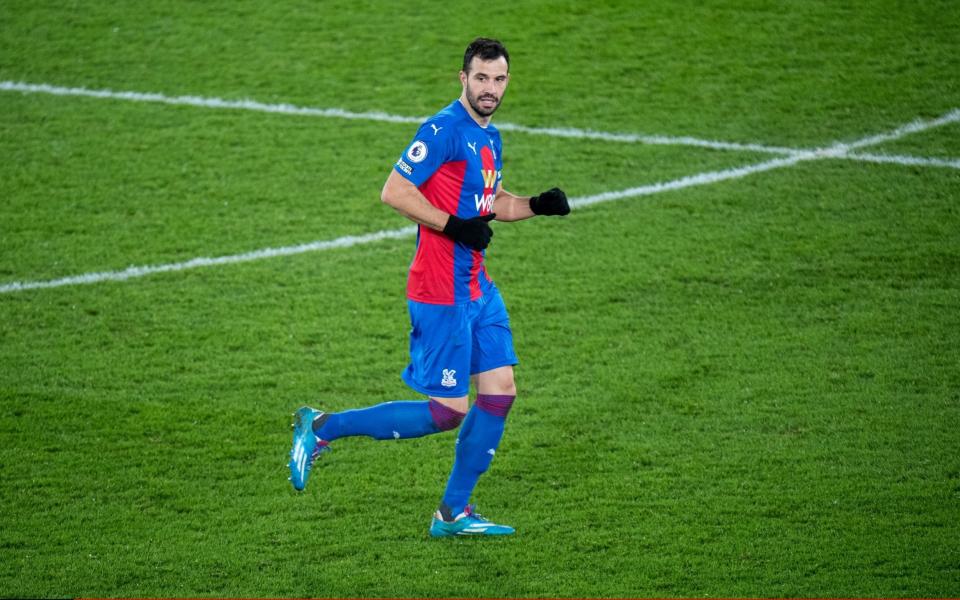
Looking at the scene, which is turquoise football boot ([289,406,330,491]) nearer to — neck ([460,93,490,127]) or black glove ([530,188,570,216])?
black glove ([530,188,570,216])

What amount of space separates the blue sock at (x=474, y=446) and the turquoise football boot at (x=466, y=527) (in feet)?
A: 0.10

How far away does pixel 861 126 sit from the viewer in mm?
10195

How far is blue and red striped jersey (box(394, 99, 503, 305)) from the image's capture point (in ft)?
18.2

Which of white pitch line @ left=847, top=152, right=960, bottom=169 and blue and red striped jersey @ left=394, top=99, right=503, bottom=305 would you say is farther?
white pitch line @ left=847, top=152, right=960, bottom=169

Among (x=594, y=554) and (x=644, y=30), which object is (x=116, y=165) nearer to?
(x=644, y=30)

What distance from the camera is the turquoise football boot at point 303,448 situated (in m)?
5.84

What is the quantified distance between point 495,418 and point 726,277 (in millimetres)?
3093

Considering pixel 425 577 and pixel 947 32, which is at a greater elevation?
pixel 947 32

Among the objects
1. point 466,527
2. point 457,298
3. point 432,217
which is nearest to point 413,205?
point 432,217

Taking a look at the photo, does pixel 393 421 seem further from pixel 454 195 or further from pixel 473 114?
pixel 473 114

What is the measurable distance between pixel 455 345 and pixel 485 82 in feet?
3.59

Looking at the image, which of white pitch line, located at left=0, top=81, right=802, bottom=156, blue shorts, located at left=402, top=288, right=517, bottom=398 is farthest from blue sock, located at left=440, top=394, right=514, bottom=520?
white pitch line, located at left=0, top=81, right=802, bottom=156

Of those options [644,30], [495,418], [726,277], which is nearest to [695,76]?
[644,30]

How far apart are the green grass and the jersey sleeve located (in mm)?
1569
